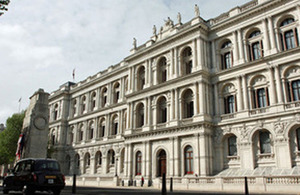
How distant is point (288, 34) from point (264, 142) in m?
11.0

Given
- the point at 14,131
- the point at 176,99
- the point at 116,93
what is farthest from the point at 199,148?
the point at 14,131

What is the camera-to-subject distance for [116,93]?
48719 mm

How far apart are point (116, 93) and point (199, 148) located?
22517 millimetres

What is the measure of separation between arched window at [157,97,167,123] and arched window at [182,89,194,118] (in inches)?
127

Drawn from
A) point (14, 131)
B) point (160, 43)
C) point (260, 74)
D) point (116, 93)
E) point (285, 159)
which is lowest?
point (285, 159)

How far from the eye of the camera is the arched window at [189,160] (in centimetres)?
3102

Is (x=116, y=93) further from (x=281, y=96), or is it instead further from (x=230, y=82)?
(x=281, y=96)

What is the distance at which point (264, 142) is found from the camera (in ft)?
89.7

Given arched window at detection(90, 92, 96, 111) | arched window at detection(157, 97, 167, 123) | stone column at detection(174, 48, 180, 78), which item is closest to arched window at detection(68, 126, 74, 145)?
arched window at detection(90, 92, 96, 111)

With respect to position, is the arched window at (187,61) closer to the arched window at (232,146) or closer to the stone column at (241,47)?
the stone column at (241,47)

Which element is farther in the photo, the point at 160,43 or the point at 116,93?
the point at 116,93

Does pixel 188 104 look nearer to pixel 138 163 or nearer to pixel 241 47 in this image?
pixel 241 47

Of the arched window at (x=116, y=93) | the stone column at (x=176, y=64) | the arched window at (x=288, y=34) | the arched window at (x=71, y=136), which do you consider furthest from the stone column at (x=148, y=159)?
the arched window at (x=71, y=136)

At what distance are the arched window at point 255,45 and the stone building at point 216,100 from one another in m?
0.11
